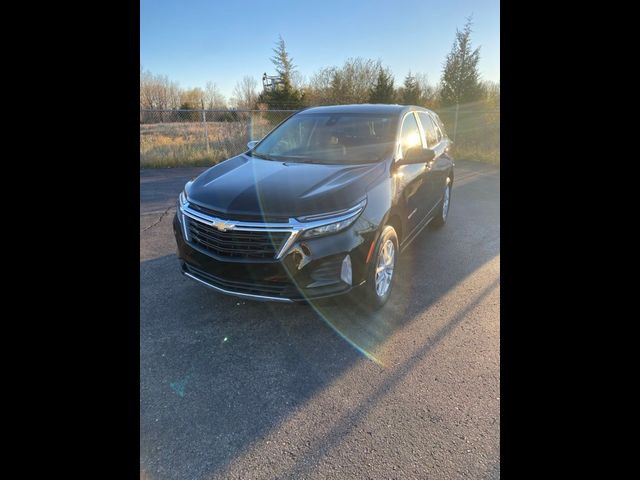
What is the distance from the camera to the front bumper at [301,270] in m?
2.65

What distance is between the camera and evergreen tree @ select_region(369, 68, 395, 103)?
28.5 ft

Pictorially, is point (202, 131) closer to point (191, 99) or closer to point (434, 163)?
point (191, 99)

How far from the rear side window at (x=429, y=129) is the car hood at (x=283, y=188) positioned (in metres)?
1.77

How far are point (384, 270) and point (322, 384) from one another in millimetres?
1219

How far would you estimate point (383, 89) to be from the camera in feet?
29.5

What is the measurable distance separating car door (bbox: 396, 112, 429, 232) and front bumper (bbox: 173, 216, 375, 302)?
0.91 m

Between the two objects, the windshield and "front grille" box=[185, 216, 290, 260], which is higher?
the windshield

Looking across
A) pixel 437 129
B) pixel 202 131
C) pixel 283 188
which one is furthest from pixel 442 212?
pixel 202 131

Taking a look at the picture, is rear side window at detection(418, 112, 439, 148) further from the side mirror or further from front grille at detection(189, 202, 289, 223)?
front grille at detection(189, 202, 289, 223)

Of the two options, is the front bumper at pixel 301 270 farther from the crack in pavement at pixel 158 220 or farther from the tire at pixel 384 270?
the crack in pavement at pixel 158 220

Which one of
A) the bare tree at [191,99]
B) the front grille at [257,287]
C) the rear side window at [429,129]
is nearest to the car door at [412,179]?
the rear side window at [429,129]

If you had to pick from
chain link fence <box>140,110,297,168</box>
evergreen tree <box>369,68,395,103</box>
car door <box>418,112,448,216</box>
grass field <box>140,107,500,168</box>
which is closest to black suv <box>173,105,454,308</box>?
car door <box>418,112,448,216</box>

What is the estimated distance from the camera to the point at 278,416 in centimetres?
213
